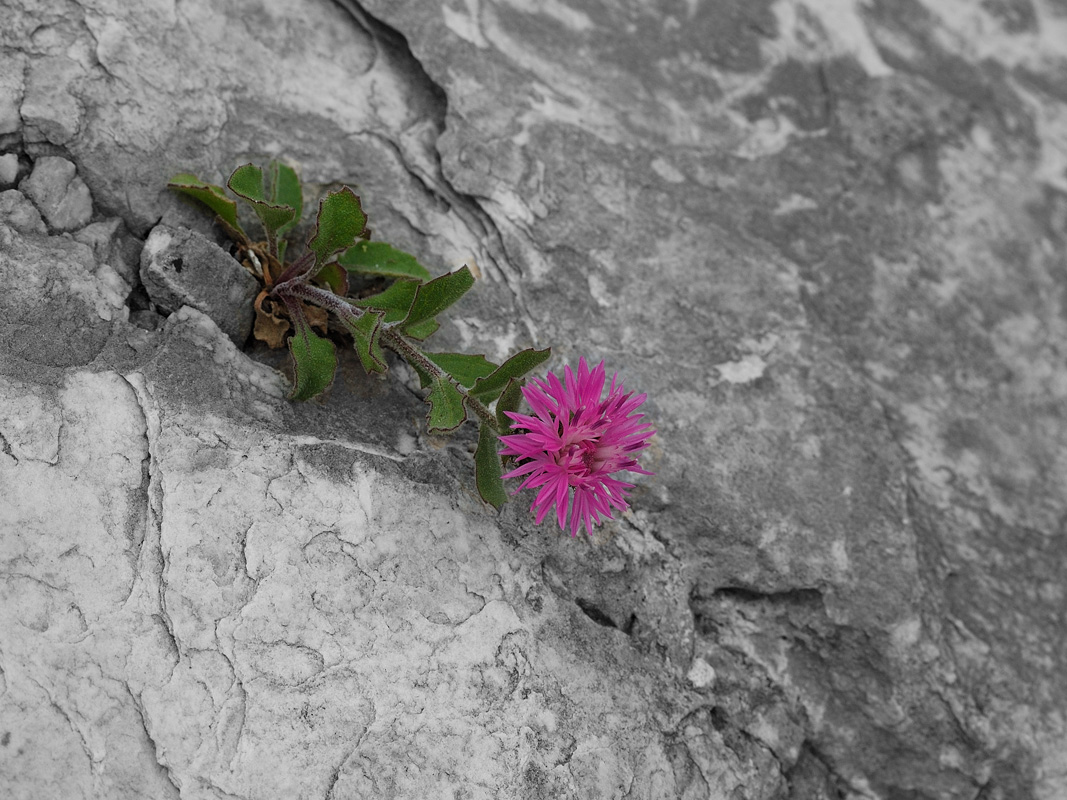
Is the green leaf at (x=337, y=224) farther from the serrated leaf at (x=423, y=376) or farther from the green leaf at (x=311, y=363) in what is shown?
the serrated leaf at (x=423, y=376)

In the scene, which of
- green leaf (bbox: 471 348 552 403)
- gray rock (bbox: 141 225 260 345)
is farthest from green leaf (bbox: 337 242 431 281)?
green leaf (bbox: 471 348 552 403)

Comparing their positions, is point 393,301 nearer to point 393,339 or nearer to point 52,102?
point 393,339

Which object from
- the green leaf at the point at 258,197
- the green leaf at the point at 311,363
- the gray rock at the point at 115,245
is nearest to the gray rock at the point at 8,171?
the gray rock at the point at 115,245

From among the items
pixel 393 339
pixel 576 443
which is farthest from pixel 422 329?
pixel 576 443

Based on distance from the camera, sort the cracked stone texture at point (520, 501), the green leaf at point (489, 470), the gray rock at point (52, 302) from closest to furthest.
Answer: the cracked stone texture at point (520, 501), the gray rock at point (52, 302), the green leaf at point (489, 470)

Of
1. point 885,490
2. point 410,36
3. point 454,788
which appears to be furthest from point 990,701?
point 410,36

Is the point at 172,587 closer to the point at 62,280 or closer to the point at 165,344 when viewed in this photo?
the point at 165,344
